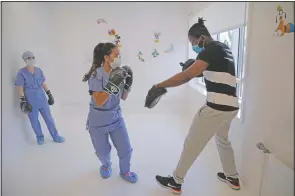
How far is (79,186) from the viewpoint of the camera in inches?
72.3

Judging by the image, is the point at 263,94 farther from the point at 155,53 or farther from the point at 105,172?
the point at 155,53

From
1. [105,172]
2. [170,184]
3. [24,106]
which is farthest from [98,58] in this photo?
[24,106]

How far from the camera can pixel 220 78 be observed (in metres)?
1.49

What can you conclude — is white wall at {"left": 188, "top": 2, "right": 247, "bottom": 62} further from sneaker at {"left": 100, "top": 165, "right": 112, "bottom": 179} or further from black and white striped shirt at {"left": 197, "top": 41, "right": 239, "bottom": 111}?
sneaker at {"left": 100, "top": 165, "right": 112, "bottom": 179}

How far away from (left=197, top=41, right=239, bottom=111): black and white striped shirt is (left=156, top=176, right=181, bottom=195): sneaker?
64cm

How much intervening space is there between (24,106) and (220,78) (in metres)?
1.92

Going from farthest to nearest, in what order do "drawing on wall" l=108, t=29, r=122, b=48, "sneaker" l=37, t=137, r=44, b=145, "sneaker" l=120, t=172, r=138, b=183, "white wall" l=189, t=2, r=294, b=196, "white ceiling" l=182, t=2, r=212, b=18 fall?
1. "drawing on wall" l=108, t=29, r=122, b=48
2. "white ceiling" l=182, t=2, r=212, b=18
3. "sneaker" l=37, t=137, r=44, b=145
4. "sneaker" l=120, t=172, r=138, b=183
5. "white wall" l=189, t=2, r=294, b=196

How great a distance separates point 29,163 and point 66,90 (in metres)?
2.17

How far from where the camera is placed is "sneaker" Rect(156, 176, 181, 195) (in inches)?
68.1

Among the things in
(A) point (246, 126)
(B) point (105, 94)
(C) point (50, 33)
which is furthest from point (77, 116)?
(A) point (246, 126)

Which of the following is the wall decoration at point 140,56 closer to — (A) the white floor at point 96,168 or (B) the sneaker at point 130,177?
(A) the white floor at point 96,168

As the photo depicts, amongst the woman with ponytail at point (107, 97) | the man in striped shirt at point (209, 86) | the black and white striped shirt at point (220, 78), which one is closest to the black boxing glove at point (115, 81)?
the woman with ponytail at point (107, 97)

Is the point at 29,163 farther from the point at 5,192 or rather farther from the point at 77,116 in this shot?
the point at 77,116

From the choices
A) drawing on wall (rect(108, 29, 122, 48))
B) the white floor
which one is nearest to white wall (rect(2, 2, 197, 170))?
drawing on wall (rect(108, 29, 122, 48))
